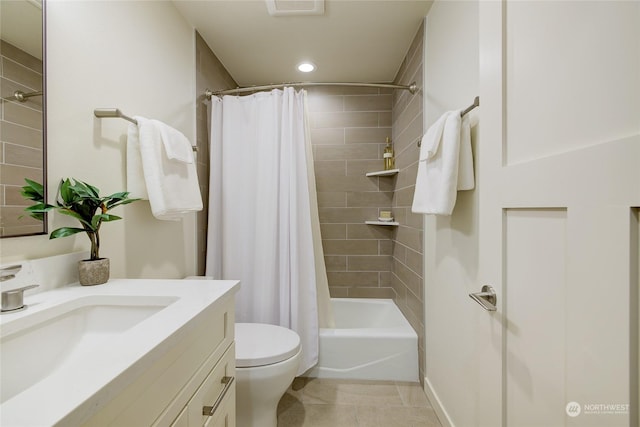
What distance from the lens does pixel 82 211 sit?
0.98 meters

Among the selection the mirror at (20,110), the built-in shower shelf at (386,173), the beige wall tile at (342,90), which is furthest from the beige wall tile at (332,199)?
the mirror at (20,110)

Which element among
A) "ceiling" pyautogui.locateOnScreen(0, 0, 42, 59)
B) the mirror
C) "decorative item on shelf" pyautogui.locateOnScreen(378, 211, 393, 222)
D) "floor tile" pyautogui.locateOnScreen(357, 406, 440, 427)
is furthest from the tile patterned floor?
"ceiling" pyautogui.locateOnScreen(0, 0, 42, 59)

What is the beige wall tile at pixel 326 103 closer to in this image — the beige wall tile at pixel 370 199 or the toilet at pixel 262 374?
the beige wall tile at pixel 370 199

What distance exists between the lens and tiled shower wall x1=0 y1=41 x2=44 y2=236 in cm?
81

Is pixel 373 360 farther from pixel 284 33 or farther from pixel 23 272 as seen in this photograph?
pixel 284 33

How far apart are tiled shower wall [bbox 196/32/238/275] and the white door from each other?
172 centimetres

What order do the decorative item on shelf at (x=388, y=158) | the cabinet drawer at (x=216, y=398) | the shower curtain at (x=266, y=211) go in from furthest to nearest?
the decorative item on shelf at (x=388, y=158) → the shower curtain at (x=266, y=211) → the cabinet drawer at (x=216, y=398)

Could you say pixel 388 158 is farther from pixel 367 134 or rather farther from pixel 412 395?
pixel 412 395

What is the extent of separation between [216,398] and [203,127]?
1.73 meters

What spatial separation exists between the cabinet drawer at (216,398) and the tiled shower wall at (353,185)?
177cm

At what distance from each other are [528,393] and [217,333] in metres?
0.81

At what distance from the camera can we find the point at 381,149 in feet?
8.72

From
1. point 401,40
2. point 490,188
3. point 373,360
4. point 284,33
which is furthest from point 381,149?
point 490,188

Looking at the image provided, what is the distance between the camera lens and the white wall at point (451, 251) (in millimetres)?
1214
